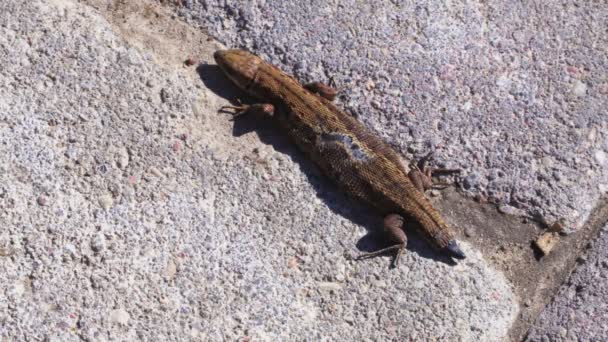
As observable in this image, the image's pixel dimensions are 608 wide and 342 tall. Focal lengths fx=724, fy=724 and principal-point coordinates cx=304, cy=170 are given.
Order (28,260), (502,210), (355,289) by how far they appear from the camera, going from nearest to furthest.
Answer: (28,260) → (355,289) → (502,210)

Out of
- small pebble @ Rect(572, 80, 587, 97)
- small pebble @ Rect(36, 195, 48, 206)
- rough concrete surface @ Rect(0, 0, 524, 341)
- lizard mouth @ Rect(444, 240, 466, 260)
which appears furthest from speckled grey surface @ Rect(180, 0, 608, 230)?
small pebble @ Rect(36, 195, 48, 206)

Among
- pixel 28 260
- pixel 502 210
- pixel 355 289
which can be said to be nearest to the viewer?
pixel 28 260

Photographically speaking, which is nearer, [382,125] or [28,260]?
[28,260]

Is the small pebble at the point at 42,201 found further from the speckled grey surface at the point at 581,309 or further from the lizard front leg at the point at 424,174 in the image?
the speckled grey surface at the point at 581,309

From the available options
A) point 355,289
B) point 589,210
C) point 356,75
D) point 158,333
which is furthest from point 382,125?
point 158,333

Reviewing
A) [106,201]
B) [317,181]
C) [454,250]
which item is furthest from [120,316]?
[454,250]

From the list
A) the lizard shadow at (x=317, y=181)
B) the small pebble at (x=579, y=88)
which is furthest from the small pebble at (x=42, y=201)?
the small pebble at (x=579, y=88)

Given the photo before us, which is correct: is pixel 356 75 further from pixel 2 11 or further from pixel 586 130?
pixel 2 11
